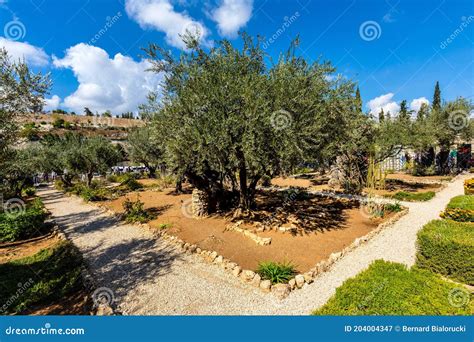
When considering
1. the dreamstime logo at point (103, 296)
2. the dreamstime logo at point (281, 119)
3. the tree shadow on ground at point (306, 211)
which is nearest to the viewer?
the dreamstime logo at point (103, 296)

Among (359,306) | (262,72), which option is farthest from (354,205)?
(359,306)

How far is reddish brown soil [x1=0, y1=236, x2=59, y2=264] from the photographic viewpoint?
9.85 m

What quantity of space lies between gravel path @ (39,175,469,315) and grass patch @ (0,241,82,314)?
0.66 meters

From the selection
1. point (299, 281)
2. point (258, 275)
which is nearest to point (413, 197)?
point (299, 281)

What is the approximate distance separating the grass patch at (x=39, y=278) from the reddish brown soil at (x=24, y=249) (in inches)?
23.9

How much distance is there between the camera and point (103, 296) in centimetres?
660

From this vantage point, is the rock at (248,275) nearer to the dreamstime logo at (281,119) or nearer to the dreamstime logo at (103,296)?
the dreamstime logo at (103,296)

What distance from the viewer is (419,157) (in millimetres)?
33156

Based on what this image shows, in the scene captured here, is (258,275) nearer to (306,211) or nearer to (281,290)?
(281,290)

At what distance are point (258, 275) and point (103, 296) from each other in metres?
4.51

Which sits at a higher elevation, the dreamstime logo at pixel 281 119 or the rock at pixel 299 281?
the dreamstime logo at pixel 281 119

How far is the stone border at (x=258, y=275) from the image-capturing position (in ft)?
21.8

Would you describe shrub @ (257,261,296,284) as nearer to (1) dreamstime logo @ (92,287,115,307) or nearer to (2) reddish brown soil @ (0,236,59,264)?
(1) dreamstime logo @ (92,287,115,307)
